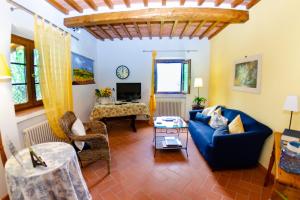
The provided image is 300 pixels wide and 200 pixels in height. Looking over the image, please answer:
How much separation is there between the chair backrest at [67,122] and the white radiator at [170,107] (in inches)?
117

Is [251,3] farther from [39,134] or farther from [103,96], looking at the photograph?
[39,134]

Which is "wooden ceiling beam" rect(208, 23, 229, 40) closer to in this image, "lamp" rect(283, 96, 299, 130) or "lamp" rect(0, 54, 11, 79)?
"lamp" rect(283, 96, 299, 130)

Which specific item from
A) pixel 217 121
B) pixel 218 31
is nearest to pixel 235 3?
pixel 218 31

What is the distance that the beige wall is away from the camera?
81.6 inches

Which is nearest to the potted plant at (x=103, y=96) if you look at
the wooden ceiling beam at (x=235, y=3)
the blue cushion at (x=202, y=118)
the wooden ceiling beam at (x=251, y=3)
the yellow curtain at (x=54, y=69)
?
the yellow curtain at (x=54, y=69)

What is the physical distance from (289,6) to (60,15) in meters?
3.73

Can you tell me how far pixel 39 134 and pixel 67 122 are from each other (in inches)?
15.7

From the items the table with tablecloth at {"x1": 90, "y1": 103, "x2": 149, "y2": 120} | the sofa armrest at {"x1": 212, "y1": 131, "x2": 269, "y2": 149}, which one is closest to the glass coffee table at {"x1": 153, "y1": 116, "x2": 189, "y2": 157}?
the sofa armrest at {"x1": 212, "y1": 131, "x2": 269, "y2": 149}

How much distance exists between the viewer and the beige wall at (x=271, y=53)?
6.80 ft

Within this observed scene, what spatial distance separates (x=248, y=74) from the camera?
3006mm

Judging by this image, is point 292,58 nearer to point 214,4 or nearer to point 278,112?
point 278,112

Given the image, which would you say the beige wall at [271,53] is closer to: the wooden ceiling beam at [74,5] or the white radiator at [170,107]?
the white radiator at [170,107]

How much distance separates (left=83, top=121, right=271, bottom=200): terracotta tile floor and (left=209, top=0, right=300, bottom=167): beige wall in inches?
27.5

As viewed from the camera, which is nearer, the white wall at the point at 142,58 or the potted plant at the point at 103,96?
the potted plant at the point at 103,96
